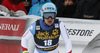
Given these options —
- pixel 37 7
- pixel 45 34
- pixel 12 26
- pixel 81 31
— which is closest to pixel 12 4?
pixel 37 7

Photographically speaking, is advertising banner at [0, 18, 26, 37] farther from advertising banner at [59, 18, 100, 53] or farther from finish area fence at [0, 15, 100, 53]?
advertising banner at [59, 18, 100, 53]

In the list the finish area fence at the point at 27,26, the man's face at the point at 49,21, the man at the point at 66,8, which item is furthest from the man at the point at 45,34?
the man at the point at 66,8

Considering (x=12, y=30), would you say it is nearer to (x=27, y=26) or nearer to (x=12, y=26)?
(x=12, y=26)

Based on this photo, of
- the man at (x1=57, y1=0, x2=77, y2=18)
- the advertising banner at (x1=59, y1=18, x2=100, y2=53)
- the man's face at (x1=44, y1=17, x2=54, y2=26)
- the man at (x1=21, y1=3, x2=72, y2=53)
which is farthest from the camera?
the man at (x1=57, y1=0, x2=77, y2=18)

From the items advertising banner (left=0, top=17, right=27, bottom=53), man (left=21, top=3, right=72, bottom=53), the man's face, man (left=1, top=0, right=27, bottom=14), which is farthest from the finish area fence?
man (left=1, top=0, right=27, bottom=14)

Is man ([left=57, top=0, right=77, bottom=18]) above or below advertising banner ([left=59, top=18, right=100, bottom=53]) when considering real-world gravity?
above

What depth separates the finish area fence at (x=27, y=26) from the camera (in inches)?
98.7

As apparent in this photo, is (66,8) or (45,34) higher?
(66,8)

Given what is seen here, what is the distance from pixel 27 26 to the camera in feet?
8.32

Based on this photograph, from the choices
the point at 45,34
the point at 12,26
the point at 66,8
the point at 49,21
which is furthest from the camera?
the point at 66,8

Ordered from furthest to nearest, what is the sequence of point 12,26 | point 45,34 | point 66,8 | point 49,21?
point 66,8 < point 12,26 < point 45,34 < point 49,21

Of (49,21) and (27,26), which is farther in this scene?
(27,26)

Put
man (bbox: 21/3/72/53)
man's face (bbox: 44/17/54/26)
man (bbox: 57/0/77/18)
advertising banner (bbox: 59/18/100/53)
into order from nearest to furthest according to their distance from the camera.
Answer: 1. man's face (bbox: 44/17/54/26)
2. man (bbox: 21/3/72/53)
3. advertising banner (bbox: 59/18/100/53)
4. man (bbox: 57/0/77/18)

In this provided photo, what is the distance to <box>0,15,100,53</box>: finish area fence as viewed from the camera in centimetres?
251
